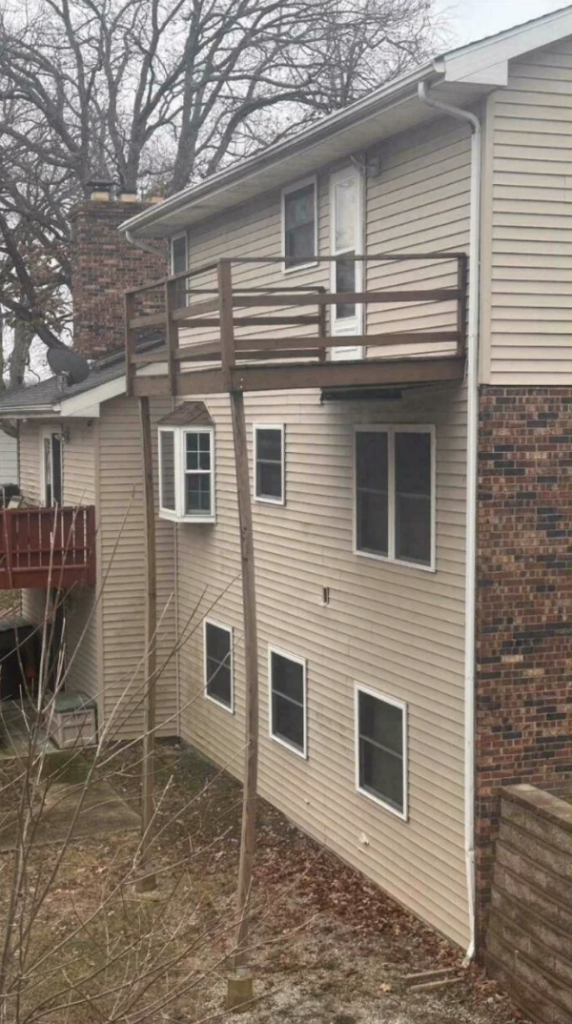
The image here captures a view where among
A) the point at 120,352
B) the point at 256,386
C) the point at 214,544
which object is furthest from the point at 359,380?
the point at 120,352

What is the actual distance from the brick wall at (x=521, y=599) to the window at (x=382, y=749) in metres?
1.37

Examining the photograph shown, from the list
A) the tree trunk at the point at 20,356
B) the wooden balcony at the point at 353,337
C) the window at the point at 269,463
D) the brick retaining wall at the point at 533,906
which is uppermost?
the tree trunk at the point at 20,356

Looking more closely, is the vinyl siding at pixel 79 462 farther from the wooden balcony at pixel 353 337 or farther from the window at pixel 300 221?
the wooden balcony at pixel 353 337

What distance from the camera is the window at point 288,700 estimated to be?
13773 mm

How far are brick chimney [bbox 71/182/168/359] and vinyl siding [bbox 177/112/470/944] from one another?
3929 millimetres

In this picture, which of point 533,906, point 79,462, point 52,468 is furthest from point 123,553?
point 533,906

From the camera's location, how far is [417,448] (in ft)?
36.0

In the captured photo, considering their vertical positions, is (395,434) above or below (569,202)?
below

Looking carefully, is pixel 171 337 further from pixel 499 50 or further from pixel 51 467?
pixel 51 467

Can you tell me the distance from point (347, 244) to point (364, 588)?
3675 millimetres

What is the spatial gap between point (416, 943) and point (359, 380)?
202 inches

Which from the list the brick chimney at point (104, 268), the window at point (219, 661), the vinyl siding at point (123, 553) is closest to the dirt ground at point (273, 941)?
the window at point (219, 661)

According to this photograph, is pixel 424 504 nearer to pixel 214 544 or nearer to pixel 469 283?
pixel 469 283

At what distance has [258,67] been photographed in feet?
104
